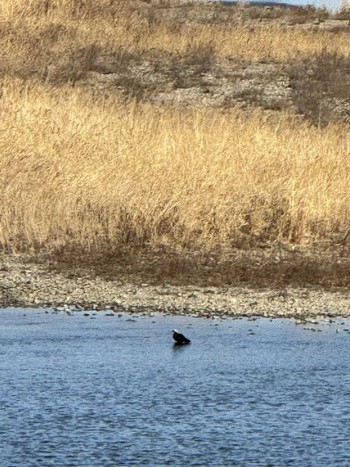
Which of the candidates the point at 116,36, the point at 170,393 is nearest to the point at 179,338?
the point at 170,393

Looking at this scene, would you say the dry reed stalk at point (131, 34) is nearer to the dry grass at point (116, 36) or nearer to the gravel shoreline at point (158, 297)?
the dry grass at point (116, 36)

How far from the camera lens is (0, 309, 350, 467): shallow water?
21.1 ft

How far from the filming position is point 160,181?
1472 centimetres

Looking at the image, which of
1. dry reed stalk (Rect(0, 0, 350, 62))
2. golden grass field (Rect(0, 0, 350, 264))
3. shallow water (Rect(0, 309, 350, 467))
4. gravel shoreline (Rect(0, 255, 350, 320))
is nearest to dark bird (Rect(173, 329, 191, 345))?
shallow water (Rect(0, 309, 350, 467))

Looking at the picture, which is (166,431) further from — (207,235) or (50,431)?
(207,235)

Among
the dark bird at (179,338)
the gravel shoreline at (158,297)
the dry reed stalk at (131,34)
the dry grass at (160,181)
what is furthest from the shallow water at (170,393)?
the dry reed stalk at (131,34)

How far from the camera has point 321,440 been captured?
6.62m

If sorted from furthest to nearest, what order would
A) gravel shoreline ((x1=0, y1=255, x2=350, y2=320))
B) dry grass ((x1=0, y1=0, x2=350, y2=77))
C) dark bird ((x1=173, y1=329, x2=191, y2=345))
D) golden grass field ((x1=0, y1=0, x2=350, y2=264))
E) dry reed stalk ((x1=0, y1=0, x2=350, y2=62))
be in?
dry reed stalk ((x1=0, y1=0, x2=350, y2=62))
dry grass ((x1=0, y1=0, x2=350, y2=77))
golden grass field ((x1=0, y1=0, x2=350, y2=264))
gravel shoreline ((x1=0, y1=255, x2=350, y2=320))
dark bird ((x1=173, y1=329, x2=191, y2=345))

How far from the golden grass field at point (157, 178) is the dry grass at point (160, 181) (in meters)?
0.02

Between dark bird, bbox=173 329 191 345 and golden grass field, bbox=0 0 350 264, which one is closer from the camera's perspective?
dark bird, bbox=173 329 191 345

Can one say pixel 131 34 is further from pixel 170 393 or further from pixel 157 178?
pixel 170 393

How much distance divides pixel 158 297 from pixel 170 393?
3712 millimetres

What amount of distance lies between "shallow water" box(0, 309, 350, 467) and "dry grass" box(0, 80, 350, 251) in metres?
3.61

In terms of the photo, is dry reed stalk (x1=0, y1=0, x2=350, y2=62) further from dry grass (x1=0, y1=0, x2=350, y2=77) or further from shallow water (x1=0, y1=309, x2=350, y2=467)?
shallow water (x1=0, y1=309, x2=350, y2=467)
